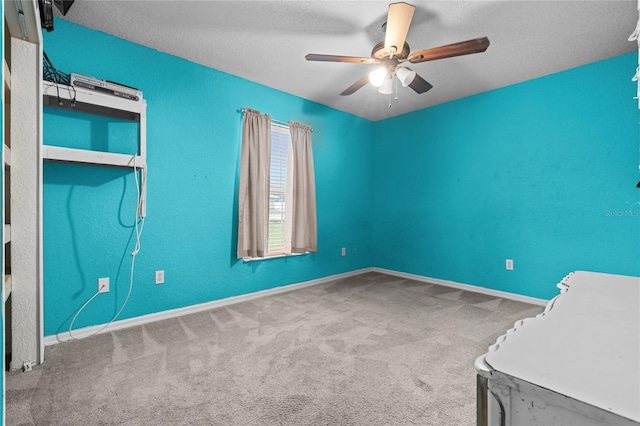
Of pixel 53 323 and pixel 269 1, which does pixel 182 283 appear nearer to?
pixel 53 323

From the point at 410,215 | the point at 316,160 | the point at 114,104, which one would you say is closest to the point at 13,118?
the point at 114,104

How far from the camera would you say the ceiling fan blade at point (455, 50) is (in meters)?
1.81

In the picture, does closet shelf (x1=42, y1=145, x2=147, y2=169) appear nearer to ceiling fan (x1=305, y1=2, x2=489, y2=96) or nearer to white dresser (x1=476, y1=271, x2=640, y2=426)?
ceiling fan (x1=305, y1=2, x2=489, y2=96)

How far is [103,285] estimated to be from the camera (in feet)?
7.82

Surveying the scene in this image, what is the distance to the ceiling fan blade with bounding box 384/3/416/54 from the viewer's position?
70.8 inches

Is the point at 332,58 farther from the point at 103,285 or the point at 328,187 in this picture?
the point at 103,285

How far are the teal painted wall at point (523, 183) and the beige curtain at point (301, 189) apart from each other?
145 cm

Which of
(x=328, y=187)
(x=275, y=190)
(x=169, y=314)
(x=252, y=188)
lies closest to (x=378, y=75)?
(x=252, y=188)

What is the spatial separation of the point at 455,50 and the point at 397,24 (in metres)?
0.42

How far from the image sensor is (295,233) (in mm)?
3674

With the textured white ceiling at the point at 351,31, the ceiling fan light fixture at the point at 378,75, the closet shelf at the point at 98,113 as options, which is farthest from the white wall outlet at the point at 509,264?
the closet shelf at the point at 98,113

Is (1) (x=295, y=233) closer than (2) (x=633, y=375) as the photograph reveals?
No

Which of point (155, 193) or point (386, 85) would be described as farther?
point (155, 193)

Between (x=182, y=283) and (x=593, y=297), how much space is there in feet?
9.54
